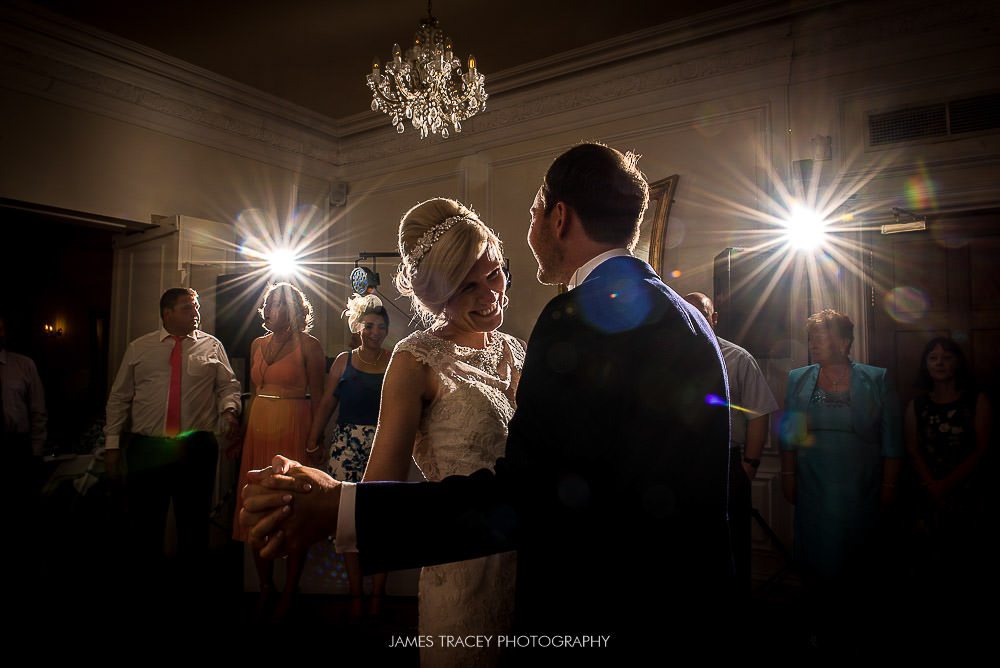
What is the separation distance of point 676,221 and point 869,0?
Result: 1712 millimetres

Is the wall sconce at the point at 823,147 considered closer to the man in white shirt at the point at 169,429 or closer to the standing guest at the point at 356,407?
the standing guest at the point at 356,407

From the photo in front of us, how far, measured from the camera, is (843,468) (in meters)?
3.20

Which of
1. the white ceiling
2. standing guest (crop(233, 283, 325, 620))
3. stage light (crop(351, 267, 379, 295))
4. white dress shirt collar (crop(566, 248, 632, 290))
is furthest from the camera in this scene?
stage light (crop(351, 267, 379, 295))

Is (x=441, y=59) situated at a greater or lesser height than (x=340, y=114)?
lesser

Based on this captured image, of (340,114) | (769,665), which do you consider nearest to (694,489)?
(769,665)

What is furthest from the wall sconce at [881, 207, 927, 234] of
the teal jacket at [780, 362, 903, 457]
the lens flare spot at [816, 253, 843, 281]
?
the teal jacket at [780, 362, 903, 457]

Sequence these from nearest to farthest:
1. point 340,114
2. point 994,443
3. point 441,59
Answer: point 441,59
point 994,443
point 340,114

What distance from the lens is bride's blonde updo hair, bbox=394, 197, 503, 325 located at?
1433 millimetres

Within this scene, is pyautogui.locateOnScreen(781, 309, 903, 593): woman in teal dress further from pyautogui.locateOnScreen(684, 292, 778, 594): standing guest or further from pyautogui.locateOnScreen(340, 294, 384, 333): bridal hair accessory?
pyautogui.locateOnScreen(340, 294, 384, 333): bridal hair accessory

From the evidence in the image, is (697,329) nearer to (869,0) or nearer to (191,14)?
(869,0)

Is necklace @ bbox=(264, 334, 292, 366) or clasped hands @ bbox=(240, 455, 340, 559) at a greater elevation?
necklace @ bbox=(264, 334, 292, 366)

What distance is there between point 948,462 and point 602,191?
328 cm

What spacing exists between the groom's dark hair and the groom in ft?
0.49

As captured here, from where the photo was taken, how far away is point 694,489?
3.01 feet
